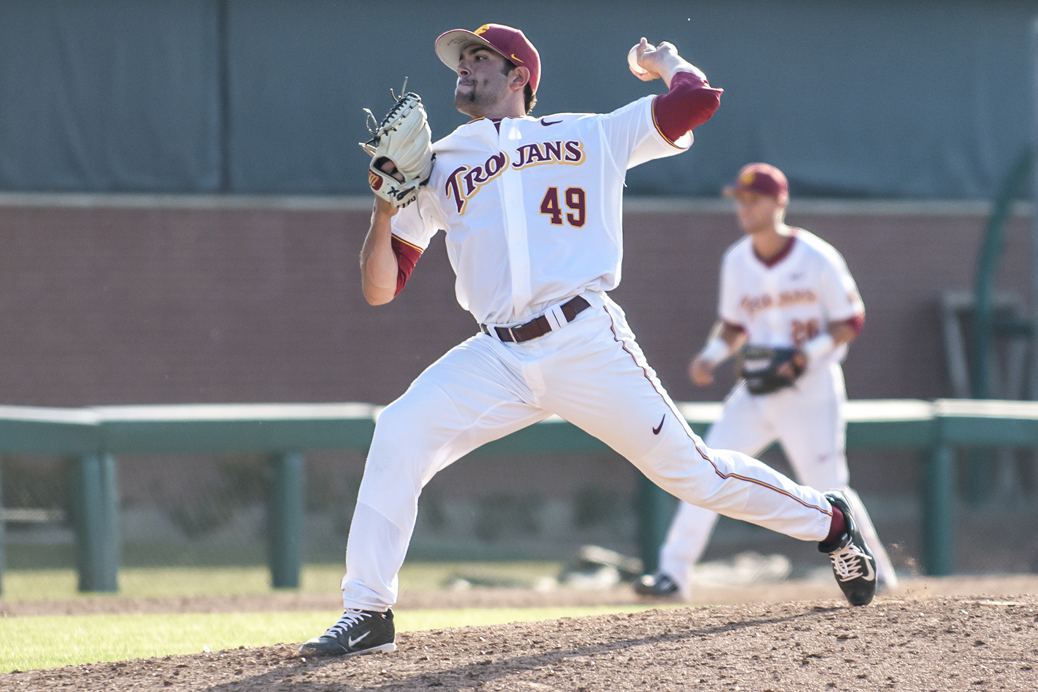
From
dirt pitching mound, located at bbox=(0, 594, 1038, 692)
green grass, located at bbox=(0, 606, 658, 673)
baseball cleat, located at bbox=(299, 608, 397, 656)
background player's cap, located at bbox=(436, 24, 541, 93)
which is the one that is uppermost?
background player's cap, located at bbox=(436, 24, 541, 93)

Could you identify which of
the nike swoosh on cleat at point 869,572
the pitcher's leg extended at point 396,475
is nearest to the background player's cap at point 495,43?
the pitcher's leg extended at point 396,475

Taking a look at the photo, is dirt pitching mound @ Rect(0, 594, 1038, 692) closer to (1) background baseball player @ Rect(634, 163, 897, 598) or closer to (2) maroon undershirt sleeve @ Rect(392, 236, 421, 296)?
(2) maroon undershirt sleeve @ Rect(392, 236, 421, 296)

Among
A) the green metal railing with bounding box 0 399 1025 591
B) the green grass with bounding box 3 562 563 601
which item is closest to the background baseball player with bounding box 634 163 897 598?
the green metal railing with bounding box 0 399 1025 591

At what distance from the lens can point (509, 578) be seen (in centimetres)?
731

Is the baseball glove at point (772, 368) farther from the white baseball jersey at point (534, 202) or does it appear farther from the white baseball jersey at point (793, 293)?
the white baseball jersey at point (534, 202)

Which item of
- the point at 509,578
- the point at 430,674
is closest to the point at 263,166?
the point at 509,578

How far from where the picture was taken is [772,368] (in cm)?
572

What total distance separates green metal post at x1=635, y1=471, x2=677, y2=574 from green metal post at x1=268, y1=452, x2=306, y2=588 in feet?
6.53

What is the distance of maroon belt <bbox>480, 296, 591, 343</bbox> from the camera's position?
354cm

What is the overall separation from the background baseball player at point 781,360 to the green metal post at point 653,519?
1012mm

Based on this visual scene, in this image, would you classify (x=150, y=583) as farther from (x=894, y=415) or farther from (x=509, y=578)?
(x=894, y=415)

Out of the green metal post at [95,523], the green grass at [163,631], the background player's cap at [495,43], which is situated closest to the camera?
the background player's cap at [495,43]

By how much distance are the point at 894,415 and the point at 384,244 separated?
4692mm

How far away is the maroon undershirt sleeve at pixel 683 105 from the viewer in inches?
142
